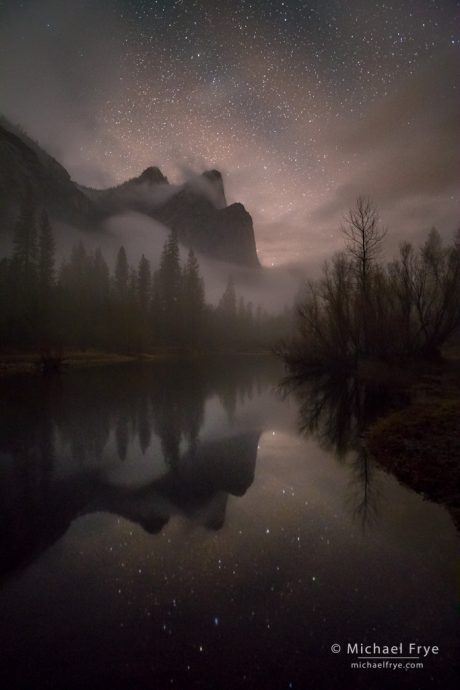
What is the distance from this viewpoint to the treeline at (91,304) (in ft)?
144

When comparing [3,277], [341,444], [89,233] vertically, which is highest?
[89,233]

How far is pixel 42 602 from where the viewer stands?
420cm

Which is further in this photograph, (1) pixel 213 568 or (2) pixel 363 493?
(2) pixel 363 493

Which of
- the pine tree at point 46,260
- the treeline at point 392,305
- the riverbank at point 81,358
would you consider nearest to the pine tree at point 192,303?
the riverbank at point 81,358

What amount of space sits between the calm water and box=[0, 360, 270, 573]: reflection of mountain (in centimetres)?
6

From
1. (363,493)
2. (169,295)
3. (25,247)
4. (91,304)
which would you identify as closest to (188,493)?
(363,493)

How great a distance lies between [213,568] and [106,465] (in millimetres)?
5415

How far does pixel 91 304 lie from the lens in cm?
5781

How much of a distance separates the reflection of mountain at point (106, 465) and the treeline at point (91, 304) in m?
22.6

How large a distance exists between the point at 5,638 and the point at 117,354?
5136 cm

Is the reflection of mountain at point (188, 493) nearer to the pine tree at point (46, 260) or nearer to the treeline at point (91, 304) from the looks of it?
the treeline at point (91, 304)

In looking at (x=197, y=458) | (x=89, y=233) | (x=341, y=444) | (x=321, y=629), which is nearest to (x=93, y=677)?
(x=321, y=629)

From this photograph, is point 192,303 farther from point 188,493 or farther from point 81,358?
point 188,493

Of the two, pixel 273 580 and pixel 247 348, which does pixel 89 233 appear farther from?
pixel 273 580
